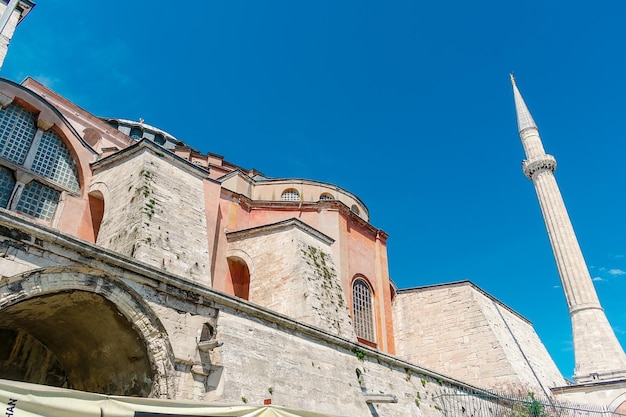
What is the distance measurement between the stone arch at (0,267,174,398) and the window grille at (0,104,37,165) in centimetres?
562

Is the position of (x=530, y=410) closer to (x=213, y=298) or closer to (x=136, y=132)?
(x=213, y=298)

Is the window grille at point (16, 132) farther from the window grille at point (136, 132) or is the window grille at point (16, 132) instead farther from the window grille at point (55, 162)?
the window grille at point (136, 132)

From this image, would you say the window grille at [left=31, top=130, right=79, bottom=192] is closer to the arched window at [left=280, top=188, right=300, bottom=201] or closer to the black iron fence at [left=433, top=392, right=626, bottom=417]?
the arched window at [left=280, top=188, right=300, bottom=201]

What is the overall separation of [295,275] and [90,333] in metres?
5.52

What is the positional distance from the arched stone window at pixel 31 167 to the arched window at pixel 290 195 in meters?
8.11

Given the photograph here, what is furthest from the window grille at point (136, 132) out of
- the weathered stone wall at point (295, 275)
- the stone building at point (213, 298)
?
the weathered stone wall at point (295, 275)

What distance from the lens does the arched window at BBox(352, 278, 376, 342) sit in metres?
15.2

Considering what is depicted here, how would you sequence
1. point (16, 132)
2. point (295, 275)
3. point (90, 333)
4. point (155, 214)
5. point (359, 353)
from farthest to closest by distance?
point (295, 275) < point (16, 132) < point (359, 353) < point (155, 214) < point (90, 333)

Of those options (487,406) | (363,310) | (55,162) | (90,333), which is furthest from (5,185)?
(487,406)

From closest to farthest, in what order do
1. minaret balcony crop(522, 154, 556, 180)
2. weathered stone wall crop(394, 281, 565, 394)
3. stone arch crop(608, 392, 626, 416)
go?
stone arch crop(608, 392, 626, 416)
weathered stone wall crop(394, 281, 565, 394)
minaret balcony crop(522, 154, 556, 180)

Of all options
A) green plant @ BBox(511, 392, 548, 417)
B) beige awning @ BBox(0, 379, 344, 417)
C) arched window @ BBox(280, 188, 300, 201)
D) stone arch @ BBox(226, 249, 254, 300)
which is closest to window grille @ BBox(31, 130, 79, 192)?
stone arch @ BBox(226, 249, 254, 300)

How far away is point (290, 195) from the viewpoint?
61.3 feet

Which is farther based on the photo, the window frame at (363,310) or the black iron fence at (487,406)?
the window frame at (363,310)

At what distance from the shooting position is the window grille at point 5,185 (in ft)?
34.9
